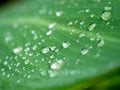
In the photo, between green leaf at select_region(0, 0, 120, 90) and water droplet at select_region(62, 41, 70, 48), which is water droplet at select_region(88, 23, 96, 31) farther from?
water droplet at select_region(62, 41, 70, 48)

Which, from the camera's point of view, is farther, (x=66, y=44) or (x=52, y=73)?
(x=66, y=44)

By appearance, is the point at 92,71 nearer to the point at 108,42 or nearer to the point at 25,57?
the point at 108,42

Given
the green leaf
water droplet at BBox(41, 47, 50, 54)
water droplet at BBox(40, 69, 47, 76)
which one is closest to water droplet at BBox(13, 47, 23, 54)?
the green leaf

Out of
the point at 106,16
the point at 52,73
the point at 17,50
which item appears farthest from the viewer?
the point at 17,50

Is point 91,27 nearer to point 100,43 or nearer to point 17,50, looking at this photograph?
point 100,43

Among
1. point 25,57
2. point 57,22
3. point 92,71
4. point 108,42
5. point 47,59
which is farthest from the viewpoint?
point 57,22

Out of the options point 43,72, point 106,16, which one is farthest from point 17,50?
point 106,16

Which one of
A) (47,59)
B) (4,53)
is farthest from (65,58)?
(4,53)

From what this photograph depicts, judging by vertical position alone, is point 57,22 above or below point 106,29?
above

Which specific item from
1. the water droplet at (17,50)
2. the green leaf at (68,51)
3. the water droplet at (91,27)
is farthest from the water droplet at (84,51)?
the water droplet at (17,50)
